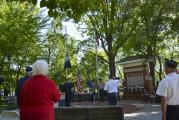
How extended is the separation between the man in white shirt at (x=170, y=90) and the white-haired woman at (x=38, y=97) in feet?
6.62

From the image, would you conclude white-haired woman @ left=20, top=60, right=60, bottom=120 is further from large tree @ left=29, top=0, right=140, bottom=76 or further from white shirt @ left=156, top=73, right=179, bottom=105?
large tree @ left=29, top=0, right=140, bottom=76

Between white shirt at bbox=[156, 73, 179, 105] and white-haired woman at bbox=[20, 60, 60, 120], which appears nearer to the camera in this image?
white-haired woman at bbox=[20, 60, 60, 120]

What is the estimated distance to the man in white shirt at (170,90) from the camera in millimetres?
9227

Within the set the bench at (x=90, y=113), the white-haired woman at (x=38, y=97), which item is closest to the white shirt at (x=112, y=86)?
the bench at (x=90, y=113)

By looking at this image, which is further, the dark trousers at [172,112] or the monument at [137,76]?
the monument at [137,76]

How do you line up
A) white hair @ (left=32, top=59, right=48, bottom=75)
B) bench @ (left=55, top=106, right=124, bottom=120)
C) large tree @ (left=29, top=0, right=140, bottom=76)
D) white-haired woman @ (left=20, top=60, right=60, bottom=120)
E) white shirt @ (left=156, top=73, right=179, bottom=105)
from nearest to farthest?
white-haired woman @ (left=20, top=60, right=60, bottom=120) → white hair @ (left=32, top=59, right=48, bottom=75) → white shirt @ (left=156, top=73, right=179, bottom=105) → bench @ (left=55, top=106, right=124, bottom=120) → large tree @ (left=29, top=0, right=140, bottom=76)

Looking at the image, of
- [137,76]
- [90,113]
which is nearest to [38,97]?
[90,113]

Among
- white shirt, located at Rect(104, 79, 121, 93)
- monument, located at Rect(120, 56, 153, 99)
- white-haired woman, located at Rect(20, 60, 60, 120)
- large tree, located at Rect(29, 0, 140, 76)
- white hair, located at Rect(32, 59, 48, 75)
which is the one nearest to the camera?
white-haired woman, located at Rect(20, 60, 60, 120)

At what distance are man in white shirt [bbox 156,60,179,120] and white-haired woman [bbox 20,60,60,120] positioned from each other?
2.02 m

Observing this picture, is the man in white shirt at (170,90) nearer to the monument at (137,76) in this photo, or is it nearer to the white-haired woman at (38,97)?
the white-haired woman at (38,97)

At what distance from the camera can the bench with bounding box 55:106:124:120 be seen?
42.6 ft

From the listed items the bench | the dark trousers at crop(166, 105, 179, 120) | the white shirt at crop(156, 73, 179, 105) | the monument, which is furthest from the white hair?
the monument

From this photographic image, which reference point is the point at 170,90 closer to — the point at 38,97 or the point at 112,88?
the point at 38,97

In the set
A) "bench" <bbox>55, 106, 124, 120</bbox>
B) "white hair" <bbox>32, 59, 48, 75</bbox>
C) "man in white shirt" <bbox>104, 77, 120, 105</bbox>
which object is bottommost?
"bench" <bbox>55, 106, 124, 120</bbox>
